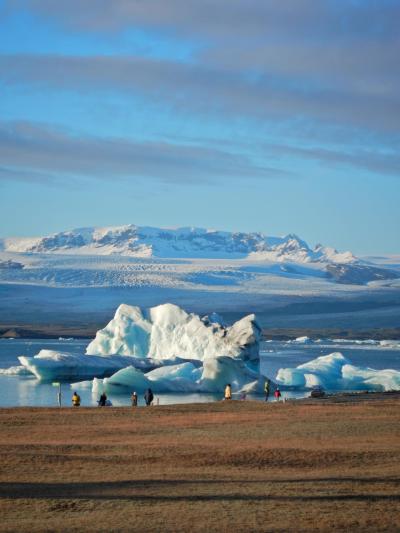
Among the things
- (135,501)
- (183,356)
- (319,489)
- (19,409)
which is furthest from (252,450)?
(183,356)

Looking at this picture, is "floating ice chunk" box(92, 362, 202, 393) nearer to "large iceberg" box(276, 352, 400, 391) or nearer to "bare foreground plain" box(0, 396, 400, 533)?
"large iceberg" box(276, 352, 400, 391)

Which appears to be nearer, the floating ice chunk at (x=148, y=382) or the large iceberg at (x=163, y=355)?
the floating ice chunk at (x=148, y=382)

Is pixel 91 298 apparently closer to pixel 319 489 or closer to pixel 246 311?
pixel 246 311

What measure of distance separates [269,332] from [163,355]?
68291 millimetres

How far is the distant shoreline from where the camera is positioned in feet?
385

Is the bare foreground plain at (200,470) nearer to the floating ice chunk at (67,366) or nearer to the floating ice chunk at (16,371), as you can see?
the floating ice chunk at (67,366)

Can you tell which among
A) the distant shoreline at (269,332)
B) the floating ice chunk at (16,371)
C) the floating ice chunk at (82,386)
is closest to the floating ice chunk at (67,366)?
the floating ice chunk at (16,371)

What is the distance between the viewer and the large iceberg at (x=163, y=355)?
41219 mm

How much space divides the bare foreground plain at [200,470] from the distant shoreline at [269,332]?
93760 millimetres

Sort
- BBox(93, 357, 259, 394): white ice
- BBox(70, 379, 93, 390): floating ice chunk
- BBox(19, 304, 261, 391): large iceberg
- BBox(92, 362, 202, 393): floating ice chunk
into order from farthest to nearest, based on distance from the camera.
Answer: BBox(70, 379, 93, 390): floating ice chunk → BBox(19, 304, 261, 391): large iceberg → BBox(93, 357, 259, 394): white ice → BBox(92, 362, 202, 393): floating ice chunk

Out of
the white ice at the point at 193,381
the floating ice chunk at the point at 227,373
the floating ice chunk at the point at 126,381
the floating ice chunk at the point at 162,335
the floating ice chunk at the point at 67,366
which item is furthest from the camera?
the floating ice chunk at the point at 162,335

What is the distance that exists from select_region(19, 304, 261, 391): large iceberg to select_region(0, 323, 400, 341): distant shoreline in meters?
58.6

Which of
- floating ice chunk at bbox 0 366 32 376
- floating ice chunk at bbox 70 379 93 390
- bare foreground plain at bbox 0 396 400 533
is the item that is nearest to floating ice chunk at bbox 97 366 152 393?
floating ice chunk at bbox 70 379 93 390

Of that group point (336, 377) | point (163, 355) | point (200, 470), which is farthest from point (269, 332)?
point (200, 470)
